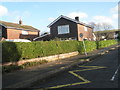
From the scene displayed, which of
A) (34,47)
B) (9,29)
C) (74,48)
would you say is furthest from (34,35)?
(34,47)

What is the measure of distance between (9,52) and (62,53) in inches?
331

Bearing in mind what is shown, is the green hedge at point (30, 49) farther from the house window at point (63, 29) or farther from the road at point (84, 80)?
the house window at point (63, 29)

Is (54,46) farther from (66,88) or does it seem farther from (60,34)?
(60,34)

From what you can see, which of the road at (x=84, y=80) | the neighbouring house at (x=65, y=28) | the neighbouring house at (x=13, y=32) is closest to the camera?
the road at (x=84, y=80)

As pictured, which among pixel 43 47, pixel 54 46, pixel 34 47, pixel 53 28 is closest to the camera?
pixel 34 47

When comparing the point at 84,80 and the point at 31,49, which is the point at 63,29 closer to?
the point at 31,49

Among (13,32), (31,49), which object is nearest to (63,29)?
(13,32)

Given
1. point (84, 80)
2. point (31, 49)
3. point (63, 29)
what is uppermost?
point (63, 29)

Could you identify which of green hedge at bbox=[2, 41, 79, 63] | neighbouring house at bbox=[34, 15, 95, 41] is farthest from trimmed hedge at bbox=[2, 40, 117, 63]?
neighbouring house at bbox=[34, 15, 95, 41]

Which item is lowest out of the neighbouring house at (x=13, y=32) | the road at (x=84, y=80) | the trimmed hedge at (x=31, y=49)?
the road at (x=84, y=80)

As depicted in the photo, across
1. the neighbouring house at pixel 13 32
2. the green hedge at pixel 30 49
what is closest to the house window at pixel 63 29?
the neighbouring house at pixel 13 32

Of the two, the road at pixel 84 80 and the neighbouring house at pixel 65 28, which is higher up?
the neighbouring house at pixel 65 28

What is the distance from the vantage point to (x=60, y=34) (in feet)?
114

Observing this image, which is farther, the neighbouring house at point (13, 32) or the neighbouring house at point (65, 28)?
the neighbouring house at point (65, 28)
